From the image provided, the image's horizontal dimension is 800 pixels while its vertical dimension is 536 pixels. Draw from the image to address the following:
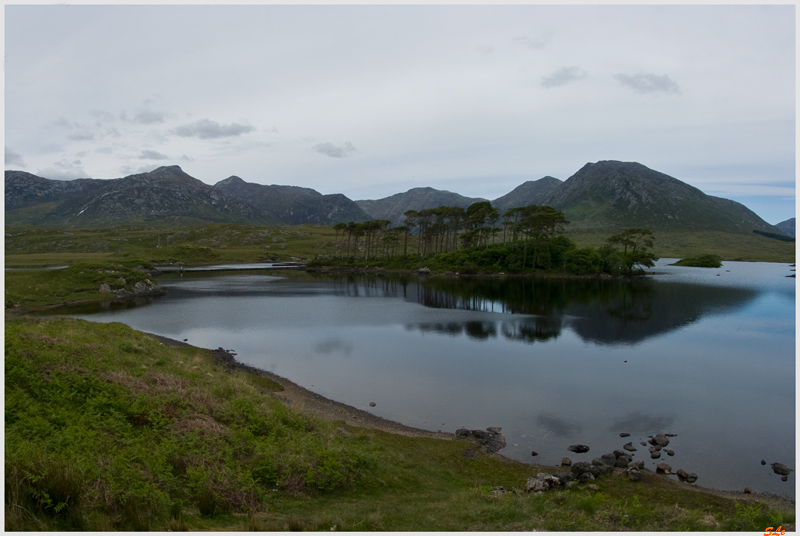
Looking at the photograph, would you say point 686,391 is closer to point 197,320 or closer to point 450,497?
point 450,497

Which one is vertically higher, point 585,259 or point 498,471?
point 585,259

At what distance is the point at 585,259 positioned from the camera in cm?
10681

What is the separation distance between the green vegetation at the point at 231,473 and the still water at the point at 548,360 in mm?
4286

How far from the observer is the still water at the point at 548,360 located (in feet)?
70.5

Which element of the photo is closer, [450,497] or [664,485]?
[450,497]

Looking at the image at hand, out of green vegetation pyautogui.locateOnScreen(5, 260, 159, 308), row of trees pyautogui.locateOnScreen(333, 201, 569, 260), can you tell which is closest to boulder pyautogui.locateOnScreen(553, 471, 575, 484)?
green vegetation pyautogui.locateOnScreen(5, 260, 159, 308)

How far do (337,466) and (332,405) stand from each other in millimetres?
11506

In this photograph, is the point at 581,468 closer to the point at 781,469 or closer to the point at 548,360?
the point at 781,469

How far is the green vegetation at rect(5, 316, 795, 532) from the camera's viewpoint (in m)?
9.37

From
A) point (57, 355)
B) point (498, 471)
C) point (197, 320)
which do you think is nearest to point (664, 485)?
point (498, 471)

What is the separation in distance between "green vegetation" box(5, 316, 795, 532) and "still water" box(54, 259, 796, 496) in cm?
429

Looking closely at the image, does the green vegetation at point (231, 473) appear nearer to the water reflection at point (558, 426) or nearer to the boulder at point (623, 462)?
the boulder at point (623, 462)

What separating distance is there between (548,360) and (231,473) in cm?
2723

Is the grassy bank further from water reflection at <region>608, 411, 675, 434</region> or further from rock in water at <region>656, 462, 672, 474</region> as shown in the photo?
rock in water at <region>656, 462, 672, 474</region>
